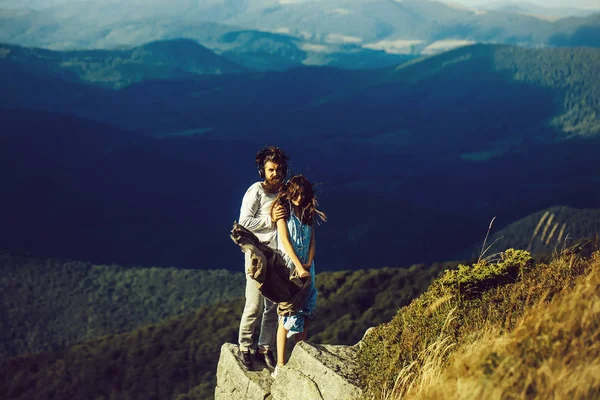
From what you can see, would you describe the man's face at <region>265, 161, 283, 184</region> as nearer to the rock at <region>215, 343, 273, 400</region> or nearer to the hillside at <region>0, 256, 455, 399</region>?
the rock at <region>215, 343, 273, 400</region>

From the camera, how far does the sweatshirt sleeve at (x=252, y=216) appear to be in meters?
6.93

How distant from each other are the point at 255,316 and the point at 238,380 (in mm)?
892

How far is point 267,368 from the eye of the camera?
799cm

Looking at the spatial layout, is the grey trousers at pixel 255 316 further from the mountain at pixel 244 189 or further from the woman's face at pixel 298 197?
the mountain at pixel 244 189

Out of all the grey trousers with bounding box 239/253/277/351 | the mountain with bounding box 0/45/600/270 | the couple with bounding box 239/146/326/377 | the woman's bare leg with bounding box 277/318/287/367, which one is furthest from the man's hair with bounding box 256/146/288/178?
the mountain with bounding box 0/45/600/270

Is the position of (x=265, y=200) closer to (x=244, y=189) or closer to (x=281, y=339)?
(x=281, y=339)

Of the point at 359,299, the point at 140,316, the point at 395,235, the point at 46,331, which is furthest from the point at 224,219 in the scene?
the point at 359,299

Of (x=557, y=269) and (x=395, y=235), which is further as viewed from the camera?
(x=395, y=235)

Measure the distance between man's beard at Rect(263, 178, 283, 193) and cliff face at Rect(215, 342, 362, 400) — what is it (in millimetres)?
1571

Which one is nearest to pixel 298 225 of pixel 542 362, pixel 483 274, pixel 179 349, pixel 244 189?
pixel 483 274

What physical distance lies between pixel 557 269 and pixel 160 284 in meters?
72.6

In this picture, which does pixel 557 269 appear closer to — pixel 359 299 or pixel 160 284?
pixel 359 299

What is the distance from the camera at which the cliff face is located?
6.62 meters

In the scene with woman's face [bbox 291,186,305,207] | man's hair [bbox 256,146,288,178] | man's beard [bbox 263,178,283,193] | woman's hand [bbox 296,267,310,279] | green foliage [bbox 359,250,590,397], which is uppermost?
man's hair [bbox 256,146,288,178]
